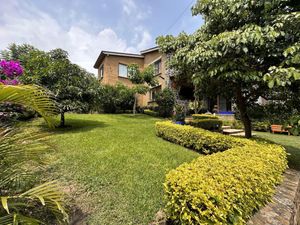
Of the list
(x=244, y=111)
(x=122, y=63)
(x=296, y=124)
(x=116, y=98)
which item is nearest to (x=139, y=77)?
(x=116, y=98)

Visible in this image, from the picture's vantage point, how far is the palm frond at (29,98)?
1703 mm

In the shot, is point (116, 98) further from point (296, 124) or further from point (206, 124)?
point (296, 124)

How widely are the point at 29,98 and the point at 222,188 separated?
8.56 ft

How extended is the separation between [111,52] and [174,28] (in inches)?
303

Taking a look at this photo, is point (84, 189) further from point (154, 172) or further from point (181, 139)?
point (181, 139)

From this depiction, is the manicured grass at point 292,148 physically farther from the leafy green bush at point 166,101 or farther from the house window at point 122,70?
the house window at point 122,70

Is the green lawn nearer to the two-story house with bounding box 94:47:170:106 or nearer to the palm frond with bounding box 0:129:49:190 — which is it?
the palm frond with bounding box 0:129:49:190

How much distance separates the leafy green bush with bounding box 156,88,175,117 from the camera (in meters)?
14.7

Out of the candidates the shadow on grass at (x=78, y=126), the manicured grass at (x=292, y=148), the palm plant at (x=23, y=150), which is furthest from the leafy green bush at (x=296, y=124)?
the shadow on grass at (x=78, y=126)

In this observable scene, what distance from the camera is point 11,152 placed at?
196 centimetres

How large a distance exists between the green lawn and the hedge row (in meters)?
0.45

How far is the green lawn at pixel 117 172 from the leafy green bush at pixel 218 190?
0.95 metres

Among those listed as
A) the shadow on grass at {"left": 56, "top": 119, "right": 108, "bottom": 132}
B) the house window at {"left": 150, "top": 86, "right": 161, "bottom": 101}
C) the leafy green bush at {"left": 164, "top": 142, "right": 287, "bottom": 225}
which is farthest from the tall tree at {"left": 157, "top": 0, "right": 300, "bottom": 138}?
the house window at {"left": 150, "top": 86, "right": 161, "bottom": 101}

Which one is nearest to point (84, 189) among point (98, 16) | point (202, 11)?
point (202, 11)
